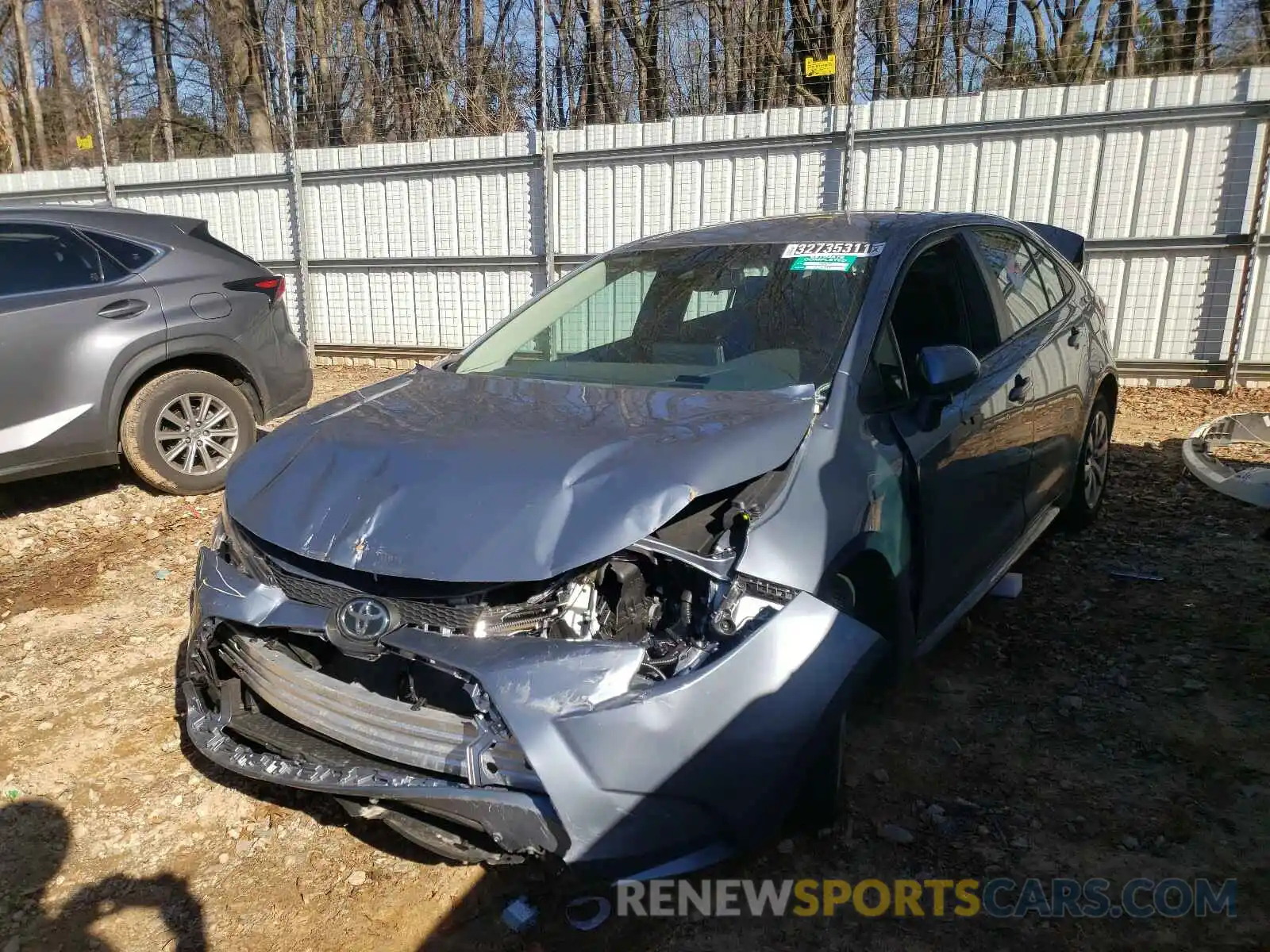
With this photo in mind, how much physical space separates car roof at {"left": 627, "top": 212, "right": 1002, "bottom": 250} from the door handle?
9.85ft

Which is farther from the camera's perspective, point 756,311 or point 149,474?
point 149,474

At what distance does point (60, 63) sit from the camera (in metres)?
19.1

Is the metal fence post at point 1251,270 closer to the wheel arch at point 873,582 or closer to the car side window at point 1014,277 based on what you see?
the car side window at point 1014,277

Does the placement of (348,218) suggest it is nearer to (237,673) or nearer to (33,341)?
(33,341)

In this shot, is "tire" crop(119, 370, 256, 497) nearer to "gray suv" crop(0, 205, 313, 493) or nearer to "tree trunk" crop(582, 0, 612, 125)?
"gray suv" crop(0, 205, 313, 493)

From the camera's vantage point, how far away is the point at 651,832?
1938mm

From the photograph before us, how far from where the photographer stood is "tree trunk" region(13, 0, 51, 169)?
57.9 feet

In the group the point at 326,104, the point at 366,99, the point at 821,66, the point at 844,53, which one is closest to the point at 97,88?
the point at 326,104

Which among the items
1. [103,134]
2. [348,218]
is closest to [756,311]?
[348,218]

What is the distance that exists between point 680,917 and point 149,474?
4.31 meters

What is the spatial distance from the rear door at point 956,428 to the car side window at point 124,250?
4.40 meters

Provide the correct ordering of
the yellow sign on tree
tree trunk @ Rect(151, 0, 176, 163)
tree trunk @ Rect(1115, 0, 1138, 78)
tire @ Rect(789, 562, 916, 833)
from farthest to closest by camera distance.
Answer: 1. tree trunk @ Rect(151, 0, 176, 163)
2. tree trunk @ Rect(1115, 0, 1138, 78)
3. the yellow sign on tree
4. tire @ Rect(789, 562, 916, 833)

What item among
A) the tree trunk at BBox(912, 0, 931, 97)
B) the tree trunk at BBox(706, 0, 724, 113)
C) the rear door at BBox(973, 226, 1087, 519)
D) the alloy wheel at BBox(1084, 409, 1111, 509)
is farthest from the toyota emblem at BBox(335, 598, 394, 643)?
the tree trunk at BBox(706, 0, 724, 113)

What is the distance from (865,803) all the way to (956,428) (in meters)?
1.22
